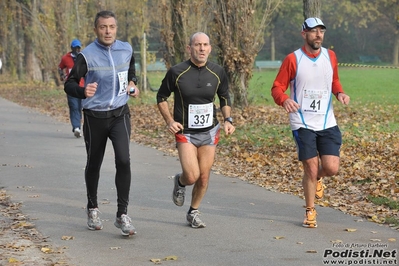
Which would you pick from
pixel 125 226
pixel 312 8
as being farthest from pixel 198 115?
pixel 312 8

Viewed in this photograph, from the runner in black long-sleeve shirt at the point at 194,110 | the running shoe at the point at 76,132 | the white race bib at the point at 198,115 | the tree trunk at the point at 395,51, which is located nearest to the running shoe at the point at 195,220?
the runner in black long-sleeve shirt at the point at 194,110

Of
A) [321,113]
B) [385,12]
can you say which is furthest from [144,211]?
[385,12]

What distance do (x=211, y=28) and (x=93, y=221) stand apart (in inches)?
614

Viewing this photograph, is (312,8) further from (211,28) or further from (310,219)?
(310,219)

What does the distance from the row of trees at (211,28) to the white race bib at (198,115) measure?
920 centimetres

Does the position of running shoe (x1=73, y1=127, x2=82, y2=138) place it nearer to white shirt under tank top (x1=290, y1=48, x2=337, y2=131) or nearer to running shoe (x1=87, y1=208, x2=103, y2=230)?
running shoe (x1=87, y1=208, x2=103, y2=230)

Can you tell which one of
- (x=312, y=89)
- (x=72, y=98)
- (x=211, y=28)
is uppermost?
(x=211, y=28)

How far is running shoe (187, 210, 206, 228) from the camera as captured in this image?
28.8 feet

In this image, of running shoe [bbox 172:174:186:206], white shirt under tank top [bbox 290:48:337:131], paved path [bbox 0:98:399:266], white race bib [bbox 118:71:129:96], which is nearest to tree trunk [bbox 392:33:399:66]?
paved path [bbox 0:98:399:266]

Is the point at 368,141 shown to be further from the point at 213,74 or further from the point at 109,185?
the point at 213,74

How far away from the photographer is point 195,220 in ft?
28.8

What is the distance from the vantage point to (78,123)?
1908 cm

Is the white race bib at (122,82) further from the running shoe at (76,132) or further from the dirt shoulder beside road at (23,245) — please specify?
the running shoe at (76,132)

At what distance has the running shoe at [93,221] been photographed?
28.8 feet
